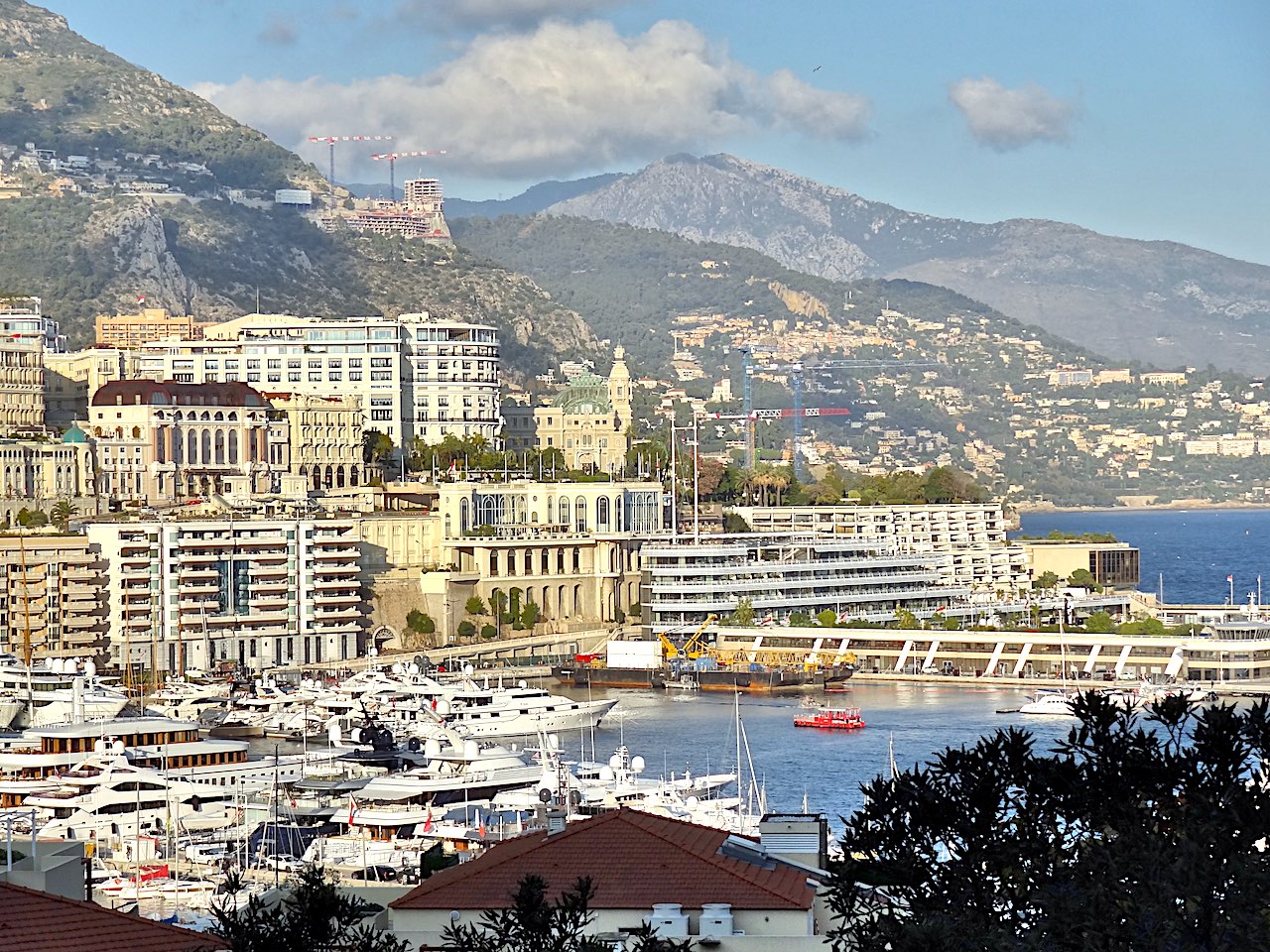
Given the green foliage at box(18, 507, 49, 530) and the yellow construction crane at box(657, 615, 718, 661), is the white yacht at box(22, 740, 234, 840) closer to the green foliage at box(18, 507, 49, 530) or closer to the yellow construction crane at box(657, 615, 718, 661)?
the green foliage at box(18, 507, 49, 530)

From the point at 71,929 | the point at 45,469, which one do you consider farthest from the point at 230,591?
the point at 71,929

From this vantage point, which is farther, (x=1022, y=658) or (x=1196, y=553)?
(x=1196, y=553)

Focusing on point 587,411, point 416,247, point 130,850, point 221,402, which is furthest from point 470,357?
point 130,850

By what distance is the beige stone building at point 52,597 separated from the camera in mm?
66688

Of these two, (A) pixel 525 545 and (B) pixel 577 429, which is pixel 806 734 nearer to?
(A) pixel 525 545

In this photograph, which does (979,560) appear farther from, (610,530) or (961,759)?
(961,759)

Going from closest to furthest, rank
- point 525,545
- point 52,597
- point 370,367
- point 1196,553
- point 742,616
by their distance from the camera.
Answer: point 52,597, point 742,616, point 525,545, point 370,367, point 1196,553

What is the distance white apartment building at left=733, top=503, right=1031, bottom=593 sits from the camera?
9262 cm

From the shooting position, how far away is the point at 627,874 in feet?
49.5

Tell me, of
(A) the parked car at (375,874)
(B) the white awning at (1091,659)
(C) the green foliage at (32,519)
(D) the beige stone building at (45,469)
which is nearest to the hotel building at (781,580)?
(B) the white awning at (1091,659)

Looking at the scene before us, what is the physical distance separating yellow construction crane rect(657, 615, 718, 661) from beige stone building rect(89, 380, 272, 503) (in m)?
13.9

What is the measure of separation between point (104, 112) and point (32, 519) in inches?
3228

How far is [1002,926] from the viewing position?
527 inches

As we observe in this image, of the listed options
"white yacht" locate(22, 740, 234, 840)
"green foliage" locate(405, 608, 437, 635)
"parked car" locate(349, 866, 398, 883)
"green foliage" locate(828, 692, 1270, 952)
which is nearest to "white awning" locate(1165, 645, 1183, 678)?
"green foliage" locate(405, 608, 437, 635)
